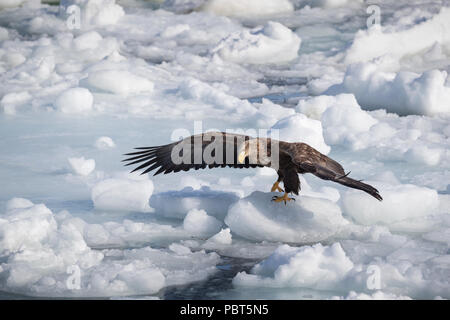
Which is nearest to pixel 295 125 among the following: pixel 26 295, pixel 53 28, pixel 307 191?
pixel 307 191

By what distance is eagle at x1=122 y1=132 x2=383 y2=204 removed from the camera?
4562mm

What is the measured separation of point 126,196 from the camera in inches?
215

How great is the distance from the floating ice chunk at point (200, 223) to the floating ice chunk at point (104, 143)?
236 cm

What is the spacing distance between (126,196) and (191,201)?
1.87 feet

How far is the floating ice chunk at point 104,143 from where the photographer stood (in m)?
7.16

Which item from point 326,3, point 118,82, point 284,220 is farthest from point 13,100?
point 326,3

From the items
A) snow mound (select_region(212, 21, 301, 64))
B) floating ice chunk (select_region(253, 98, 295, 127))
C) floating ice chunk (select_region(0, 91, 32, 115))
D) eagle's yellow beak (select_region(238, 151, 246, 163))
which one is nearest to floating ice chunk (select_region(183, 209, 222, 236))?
eagle's yellow beak (select_region(238, 151, 246, 163))

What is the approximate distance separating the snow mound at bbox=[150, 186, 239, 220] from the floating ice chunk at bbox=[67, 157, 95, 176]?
1159 mm

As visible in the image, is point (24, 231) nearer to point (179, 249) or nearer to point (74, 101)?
point (179, 249)

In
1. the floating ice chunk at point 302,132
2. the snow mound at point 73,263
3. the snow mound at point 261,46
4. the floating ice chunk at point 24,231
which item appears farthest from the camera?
the snow mound at point 261,46

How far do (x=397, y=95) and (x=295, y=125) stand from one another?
188 centimetres

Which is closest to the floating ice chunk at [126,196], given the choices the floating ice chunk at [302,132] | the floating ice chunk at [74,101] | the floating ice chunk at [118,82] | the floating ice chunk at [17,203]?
the floating ice chunk at [17,203]

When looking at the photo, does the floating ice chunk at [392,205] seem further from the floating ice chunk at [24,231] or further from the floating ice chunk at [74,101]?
the floating ice chunk at [74,101]
